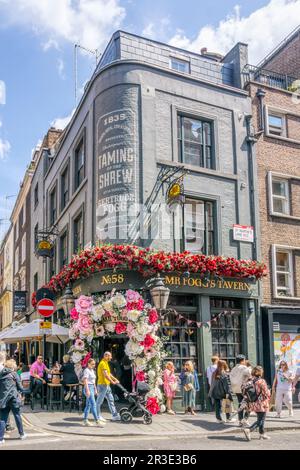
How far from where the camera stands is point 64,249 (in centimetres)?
2447

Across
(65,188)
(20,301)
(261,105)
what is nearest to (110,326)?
(261,105)

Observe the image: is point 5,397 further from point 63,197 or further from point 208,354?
point 63,197

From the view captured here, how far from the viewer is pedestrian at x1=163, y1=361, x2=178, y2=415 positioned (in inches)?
615

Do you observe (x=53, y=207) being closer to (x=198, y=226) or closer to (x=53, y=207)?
(x=53, y=207)

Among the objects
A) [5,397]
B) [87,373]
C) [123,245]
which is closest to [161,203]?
[123,245]

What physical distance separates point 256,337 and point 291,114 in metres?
8.74

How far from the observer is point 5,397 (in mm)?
10984

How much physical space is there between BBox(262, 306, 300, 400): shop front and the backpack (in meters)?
6.10

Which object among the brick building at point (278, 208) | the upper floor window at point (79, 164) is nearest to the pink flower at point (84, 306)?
the brick building at point (278, 208)

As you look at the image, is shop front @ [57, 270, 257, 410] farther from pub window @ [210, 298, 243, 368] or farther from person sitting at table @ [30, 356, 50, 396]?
person sitting at table @ [30, 356, 50, 396]

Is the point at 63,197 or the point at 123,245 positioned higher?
the point at 63,197

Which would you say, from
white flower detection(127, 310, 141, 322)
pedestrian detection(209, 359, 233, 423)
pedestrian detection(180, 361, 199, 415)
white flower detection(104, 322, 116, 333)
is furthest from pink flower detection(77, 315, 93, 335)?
pedestrian detection(209, 359, 233, 423)

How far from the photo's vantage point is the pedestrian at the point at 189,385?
51.5 feet

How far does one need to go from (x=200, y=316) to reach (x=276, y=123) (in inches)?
328
